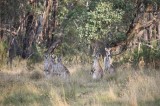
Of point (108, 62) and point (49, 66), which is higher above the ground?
point (108, 62)

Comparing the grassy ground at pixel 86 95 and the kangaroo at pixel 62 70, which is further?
the kangaroo at pixel 62 70

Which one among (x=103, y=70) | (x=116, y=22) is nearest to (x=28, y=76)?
(x=103, y=70)

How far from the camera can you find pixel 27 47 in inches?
1061

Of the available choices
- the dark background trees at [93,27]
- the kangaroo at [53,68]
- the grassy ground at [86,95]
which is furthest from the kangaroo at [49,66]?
the grassy ground at [86,95]

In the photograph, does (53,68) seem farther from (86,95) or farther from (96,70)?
(86,95)

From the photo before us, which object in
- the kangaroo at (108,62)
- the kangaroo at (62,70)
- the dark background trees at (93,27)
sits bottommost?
the kangaroo at (62,70)

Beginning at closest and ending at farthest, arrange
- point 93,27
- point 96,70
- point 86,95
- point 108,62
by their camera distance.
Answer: point 86,95, point 93,27, point 96,70, point 108,62

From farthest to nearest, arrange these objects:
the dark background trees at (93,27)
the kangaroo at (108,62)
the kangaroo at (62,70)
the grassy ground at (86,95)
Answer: the kangaroo at (62,70) → the kangaroo at (108,62) → the dark background trees at (93,27) → the grassy ground at (86,95)

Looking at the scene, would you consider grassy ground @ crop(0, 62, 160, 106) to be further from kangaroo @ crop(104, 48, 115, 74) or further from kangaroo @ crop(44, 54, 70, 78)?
kangaroo @ crop(44, 54, 70, 78)

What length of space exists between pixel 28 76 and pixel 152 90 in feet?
26.8

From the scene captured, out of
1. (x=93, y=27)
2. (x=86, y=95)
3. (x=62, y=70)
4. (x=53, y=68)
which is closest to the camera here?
(x=86, y=95)

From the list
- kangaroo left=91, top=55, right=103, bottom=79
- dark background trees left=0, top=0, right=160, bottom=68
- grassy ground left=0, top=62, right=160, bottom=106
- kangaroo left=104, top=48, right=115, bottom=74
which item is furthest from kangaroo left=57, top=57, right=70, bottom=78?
grassy ground left=0, top=62, right=160, bottom=106

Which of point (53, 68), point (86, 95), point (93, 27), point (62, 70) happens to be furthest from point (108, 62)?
point (86, 95)

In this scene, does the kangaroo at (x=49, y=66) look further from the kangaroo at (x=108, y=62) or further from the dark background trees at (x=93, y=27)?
the kangaroo at (x=108, y=62)
